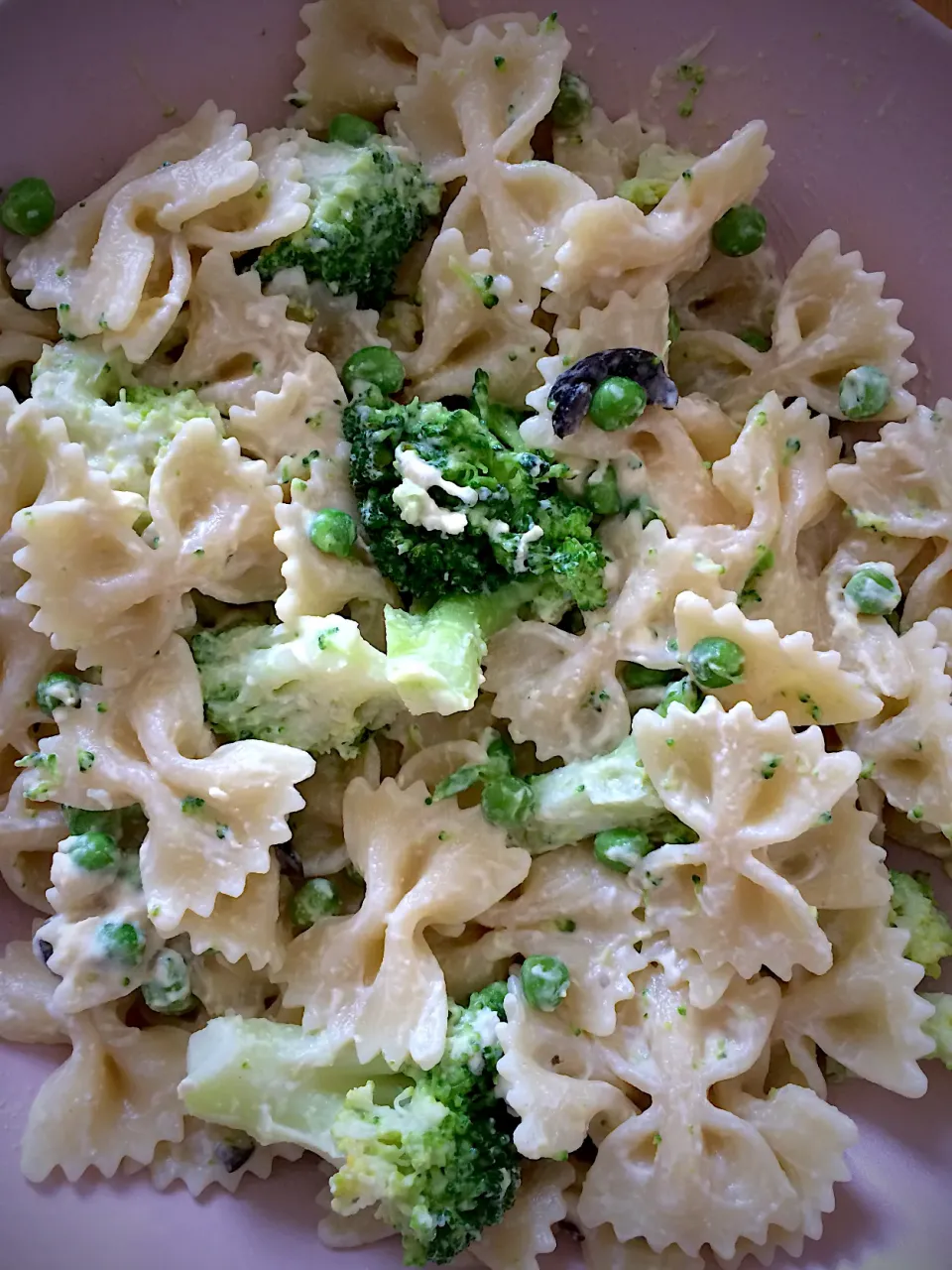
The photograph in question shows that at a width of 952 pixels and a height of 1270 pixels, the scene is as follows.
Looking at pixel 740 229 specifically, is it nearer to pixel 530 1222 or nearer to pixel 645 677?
pixel 645 677

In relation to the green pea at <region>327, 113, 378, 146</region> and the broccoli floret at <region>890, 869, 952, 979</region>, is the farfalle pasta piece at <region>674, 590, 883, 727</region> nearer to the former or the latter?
the broccoli floret at <region>890, 869, 952, 979</region>

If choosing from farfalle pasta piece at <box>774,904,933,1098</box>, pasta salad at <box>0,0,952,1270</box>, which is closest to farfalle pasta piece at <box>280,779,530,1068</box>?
pasta salad at <box>0,0,952,1270</box>

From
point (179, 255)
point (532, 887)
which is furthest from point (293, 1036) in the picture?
point (179, 255)

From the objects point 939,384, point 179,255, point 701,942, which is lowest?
point 701,942

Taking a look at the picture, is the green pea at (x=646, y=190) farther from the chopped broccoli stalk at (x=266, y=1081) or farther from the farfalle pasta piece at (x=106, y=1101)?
the farfalle pasta piece at (x=106, y=1101)

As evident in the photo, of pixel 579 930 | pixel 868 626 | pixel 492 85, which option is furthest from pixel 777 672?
pixel 492 85

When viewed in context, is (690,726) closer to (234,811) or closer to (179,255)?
(234,811)
